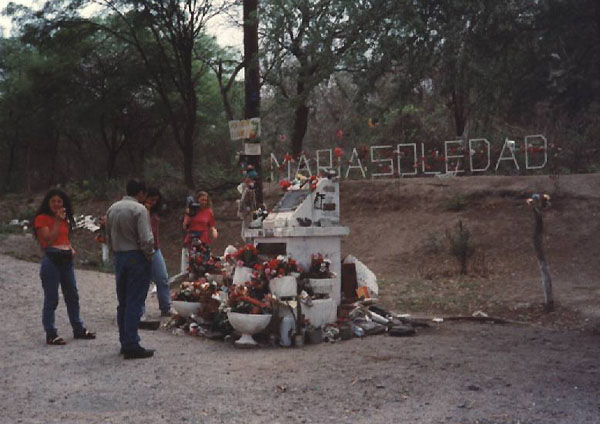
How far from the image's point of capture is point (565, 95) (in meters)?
8.70

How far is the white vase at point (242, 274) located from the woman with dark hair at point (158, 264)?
111 cm

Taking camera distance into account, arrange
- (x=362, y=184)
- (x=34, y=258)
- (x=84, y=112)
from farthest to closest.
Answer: (x=84, y=112) < (x=362, y=184) < (x=34, y=258)

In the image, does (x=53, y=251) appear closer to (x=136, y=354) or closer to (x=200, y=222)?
(x=136, y=354)

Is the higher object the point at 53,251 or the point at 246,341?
the point at 53,251

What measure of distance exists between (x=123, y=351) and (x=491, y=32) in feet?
17.6

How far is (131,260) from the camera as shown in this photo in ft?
24.5

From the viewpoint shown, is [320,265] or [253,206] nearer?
[320,265]

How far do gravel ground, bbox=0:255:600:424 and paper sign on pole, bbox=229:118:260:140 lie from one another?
147 inches

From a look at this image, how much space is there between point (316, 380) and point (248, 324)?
1.95 meters

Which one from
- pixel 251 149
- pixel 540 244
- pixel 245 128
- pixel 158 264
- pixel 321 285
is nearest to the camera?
pixel 321 285

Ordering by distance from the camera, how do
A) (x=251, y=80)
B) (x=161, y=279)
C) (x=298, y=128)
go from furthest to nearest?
(x=298, y=128)
(x=251, y=80)
(x=161, y=279)

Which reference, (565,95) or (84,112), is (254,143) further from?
(84,112)

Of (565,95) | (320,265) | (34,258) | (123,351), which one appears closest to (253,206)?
(320,265)

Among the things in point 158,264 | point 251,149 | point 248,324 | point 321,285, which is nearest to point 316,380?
point 248,324
